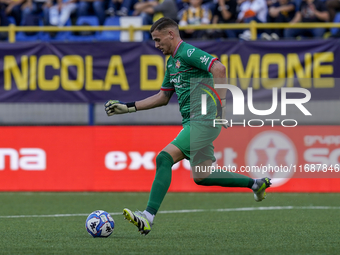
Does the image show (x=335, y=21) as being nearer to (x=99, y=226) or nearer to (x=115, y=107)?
(x=115, y=107)

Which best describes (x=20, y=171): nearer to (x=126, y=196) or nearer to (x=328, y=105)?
(x=126, y=196)

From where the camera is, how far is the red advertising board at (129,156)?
36.9 ft

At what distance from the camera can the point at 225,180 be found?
6.64 meters

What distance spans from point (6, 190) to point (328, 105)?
640cm

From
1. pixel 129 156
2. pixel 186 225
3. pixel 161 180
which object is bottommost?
pixel 129 156

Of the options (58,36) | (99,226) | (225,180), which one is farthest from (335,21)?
(99,226)

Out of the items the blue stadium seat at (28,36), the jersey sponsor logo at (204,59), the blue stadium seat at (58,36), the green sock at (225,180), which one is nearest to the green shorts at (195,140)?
the green sock at (225,180)

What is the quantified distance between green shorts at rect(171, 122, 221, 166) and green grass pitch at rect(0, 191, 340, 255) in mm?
818

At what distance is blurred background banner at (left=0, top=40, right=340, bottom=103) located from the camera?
11.7 meters

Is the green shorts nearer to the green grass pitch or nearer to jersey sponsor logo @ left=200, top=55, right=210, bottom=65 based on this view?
jersey sponsor logo @ left=200, top=55, right=210, bottom=65

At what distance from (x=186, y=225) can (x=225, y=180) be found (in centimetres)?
82

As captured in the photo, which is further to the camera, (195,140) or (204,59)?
(195,140)

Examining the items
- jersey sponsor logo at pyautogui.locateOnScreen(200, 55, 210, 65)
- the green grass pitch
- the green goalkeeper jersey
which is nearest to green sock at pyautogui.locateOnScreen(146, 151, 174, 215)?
the green grass pitch

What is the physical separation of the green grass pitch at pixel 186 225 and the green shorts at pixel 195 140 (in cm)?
82
